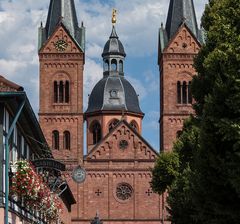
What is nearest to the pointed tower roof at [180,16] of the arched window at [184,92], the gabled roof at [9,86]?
the arched window at [184,92]

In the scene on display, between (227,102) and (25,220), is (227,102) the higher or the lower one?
the higher one

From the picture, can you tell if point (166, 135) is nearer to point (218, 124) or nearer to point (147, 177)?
point (147, 177)

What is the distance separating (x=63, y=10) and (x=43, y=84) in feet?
23.2

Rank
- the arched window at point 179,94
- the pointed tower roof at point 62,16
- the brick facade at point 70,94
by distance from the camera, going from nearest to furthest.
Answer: the brick facade at point 70,94, the arched window at point 179,94, the pointed tower roof at point 62,16

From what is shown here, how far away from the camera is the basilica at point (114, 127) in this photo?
251 feet

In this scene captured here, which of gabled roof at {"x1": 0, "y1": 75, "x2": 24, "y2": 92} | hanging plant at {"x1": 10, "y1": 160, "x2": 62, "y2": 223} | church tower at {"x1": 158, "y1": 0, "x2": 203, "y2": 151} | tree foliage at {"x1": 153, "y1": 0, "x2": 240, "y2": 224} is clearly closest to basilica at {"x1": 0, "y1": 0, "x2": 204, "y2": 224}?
church tower at {"x1": 158, "y1": 0, "x2": 203, "y2": 151}

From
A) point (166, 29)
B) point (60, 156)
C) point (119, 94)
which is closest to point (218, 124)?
point (60, 156)

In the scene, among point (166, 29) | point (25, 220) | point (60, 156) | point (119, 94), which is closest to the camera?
point (25, 220)

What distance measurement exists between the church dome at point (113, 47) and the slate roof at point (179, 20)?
14.7 metres

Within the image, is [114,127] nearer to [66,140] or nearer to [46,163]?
[66,140]

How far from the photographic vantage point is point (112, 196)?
76.8 m

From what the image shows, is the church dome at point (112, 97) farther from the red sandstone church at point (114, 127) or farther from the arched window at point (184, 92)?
the arched window at point (184, 92)

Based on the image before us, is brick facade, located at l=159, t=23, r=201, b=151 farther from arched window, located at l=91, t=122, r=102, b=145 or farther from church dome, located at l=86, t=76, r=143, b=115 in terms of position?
church dome, located at l=86, t=76, r=143, b=115

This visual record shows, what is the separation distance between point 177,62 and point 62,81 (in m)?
10.6
